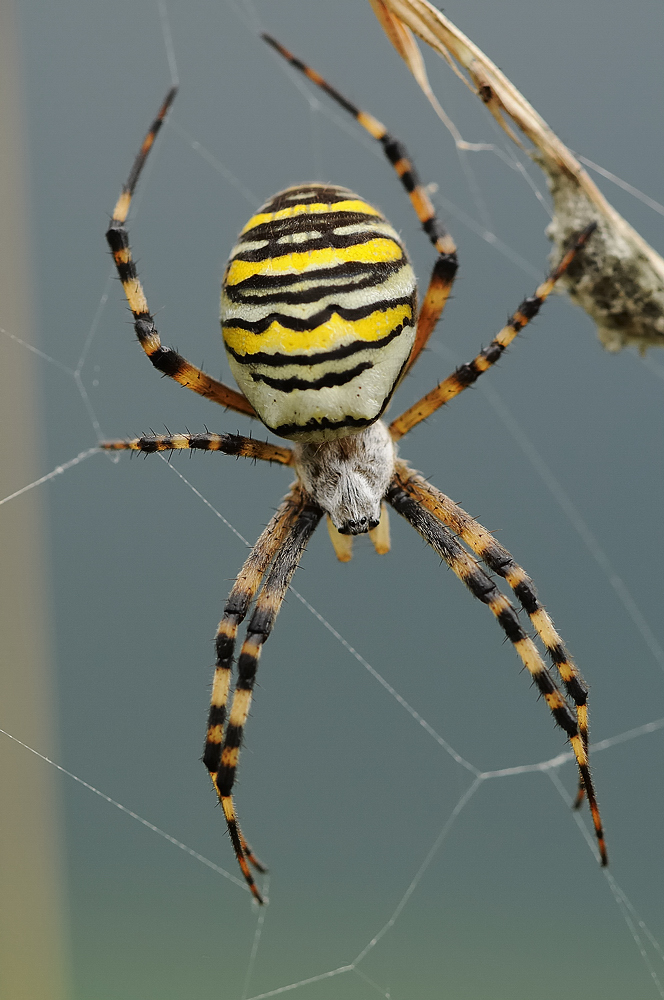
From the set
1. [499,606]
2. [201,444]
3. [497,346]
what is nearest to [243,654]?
[201,444]

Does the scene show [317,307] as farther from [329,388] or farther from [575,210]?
[575,210]

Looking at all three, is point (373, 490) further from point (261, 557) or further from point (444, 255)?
point (444, 255)

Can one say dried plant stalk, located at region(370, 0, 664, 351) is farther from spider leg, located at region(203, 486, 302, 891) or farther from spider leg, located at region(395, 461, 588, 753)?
spider leg, located at region(203, 486, 302, 891)

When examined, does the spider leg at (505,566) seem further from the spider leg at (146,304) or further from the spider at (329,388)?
the spider leg at (146,304)

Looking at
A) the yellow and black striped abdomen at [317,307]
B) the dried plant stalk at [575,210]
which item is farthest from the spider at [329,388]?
the dried plant stalk at [575,210]

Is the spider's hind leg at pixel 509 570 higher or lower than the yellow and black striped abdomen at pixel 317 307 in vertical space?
lower

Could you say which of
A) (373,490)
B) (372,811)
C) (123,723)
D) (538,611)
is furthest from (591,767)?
(123,723)
